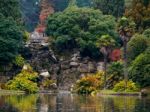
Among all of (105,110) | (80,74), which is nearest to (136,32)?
(80,74)

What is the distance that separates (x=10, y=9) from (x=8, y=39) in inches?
362

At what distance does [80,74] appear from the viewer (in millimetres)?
122125

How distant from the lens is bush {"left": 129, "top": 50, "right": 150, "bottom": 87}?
3807 inches

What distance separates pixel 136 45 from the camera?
342 feet

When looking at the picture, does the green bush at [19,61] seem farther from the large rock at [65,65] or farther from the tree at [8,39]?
the large rock at [65,65]

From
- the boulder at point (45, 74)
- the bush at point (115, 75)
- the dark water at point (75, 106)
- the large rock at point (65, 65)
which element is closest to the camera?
the dark water at point (75, 106)

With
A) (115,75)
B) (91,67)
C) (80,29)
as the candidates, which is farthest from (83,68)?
(115,75)

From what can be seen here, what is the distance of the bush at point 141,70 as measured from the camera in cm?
9669

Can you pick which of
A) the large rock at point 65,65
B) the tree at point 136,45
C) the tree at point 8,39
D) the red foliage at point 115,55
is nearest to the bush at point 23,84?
the tree at point 8,39

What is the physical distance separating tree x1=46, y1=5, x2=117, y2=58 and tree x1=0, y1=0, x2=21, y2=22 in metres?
7.31

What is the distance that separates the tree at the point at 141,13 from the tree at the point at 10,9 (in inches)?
849

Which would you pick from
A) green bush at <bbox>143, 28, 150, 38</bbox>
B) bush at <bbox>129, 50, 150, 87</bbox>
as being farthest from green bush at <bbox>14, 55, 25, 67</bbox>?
bush at <bbox>129, 50, 150, 87</bbox>

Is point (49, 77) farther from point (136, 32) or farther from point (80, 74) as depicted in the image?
point (136, 32)

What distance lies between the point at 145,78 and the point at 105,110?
42.0 meters
